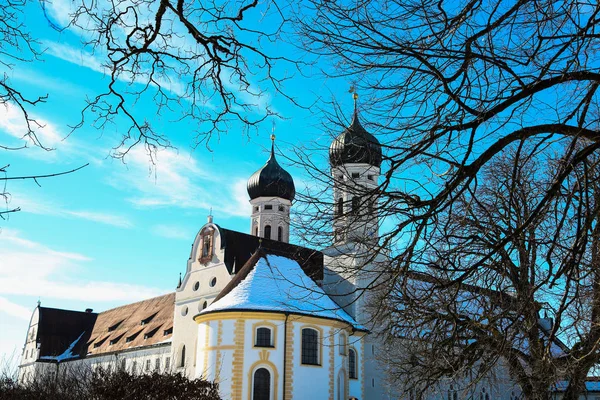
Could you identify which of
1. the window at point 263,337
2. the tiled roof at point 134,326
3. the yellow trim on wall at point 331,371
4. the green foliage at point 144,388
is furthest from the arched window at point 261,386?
the tiled roof at point 134,326

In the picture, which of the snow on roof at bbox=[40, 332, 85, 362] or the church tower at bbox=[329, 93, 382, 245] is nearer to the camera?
the church tower at bbox=[329, 93, 382, 245]

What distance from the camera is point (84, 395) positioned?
13.0 meters

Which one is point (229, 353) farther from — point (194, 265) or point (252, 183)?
point (252, 183)

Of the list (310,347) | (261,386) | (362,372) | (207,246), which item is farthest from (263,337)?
(207,246)

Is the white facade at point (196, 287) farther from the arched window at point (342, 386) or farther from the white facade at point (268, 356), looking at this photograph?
the arched window at point (342, 386)

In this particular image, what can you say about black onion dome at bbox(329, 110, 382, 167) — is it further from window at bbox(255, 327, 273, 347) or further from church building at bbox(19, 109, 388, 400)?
window at bbox(255, 327, 273, 347)

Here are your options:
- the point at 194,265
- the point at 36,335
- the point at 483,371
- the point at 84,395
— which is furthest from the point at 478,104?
the point at 36,335

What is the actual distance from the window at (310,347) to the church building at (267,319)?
50 mm

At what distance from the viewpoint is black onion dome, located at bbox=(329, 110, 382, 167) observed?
22.1 ft

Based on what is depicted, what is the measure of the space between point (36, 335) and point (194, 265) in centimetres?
2498

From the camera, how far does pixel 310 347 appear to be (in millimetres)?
29734

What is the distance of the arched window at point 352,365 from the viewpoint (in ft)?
107

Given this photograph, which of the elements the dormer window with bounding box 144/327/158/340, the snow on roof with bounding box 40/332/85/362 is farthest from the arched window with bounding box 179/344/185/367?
the snow on roof with bounding box 40/332/85/362

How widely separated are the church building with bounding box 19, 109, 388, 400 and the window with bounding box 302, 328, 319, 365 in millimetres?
50
